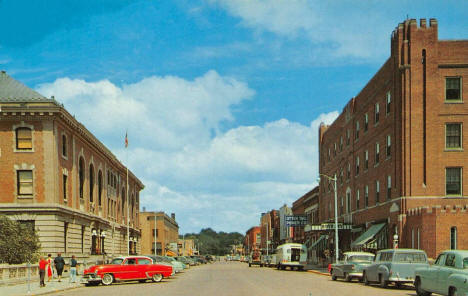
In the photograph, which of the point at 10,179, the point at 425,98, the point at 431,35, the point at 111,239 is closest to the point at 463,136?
the point at 425,98

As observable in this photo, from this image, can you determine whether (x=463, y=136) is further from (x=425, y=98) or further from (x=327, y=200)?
(x=327, y=200)

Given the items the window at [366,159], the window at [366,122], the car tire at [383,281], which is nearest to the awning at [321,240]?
the window at [366,159]

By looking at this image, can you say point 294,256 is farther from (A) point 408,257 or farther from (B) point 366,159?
(A) point 408,257

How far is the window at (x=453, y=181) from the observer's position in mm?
42750

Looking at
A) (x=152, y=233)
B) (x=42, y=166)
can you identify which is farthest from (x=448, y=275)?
(x=152, y=233)

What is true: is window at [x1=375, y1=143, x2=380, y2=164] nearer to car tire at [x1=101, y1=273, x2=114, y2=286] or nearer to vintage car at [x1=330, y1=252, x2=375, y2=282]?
vintage car at [x1=330, y1=252, x2=375, y2=282]

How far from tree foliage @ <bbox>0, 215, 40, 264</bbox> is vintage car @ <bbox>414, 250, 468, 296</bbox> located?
26.3 meters

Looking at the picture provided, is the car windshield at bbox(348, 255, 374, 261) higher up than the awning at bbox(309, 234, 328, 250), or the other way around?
the car windshield at bbox(348, 255, 374, 261)

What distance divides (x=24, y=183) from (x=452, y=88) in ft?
104

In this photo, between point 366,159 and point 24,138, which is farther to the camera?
point 366,159

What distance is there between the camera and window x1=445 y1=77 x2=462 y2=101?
4319 centimetres

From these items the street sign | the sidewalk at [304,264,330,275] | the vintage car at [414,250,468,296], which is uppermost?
the vintage car at [414,250,468,296]

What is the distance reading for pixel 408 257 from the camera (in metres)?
27.5

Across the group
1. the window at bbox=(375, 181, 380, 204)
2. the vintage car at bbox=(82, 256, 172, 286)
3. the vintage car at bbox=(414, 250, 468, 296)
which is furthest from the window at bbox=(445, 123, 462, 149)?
the vintage car at bbox=(414, 250, 468, 296)
